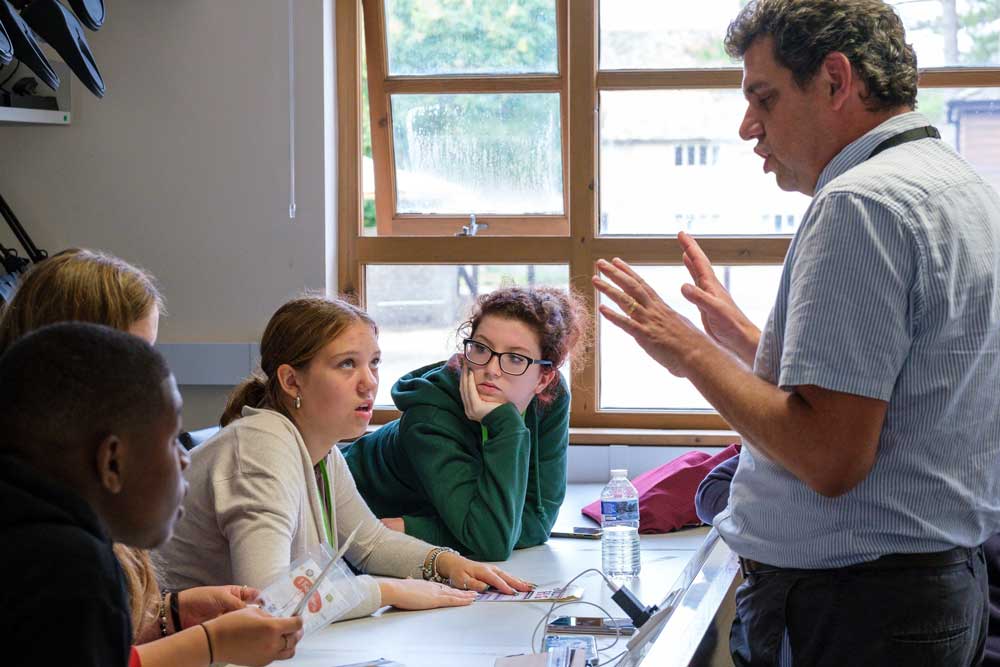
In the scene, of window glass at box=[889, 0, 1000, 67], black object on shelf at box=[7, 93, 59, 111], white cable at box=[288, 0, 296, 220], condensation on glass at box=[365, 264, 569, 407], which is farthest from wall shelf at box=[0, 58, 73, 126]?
window glass at box=[889, 0, 1000, 67]

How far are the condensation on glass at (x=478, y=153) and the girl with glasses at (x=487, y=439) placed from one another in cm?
113

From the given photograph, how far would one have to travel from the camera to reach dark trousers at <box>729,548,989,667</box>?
1.37 m

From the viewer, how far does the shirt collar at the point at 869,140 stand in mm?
1466

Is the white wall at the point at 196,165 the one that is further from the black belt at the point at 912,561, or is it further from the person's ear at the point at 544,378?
the black belt at the point at 912,561

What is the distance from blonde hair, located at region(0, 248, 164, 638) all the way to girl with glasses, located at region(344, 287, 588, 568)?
977 mm

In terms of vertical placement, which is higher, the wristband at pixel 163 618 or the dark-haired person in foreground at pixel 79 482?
the dark-haired person in foreground at pixel 79 482

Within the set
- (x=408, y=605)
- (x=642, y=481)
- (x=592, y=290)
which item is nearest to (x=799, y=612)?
(x=408, y=605)

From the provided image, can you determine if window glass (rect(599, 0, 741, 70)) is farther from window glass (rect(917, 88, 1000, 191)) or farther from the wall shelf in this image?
the wall shelf

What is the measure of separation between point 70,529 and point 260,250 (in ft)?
9.74

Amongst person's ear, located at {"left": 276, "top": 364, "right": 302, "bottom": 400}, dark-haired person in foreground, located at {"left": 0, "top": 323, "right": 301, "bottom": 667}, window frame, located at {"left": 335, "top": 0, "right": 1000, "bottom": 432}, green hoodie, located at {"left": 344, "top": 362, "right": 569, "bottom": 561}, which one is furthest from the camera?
window frame, located at {"left": 335, "top": 0, "right": 1000, "bottom": 432}

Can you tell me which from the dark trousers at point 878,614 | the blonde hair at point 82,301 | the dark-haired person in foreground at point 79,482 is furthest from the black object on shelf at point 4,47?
the dark trousers at point 878,614

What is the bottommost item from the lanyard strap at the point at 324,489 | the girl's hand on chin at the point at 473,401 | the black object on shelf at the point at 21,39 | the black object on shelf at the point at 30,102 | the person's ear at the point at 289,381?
the lanyard strap at the point at 324,489

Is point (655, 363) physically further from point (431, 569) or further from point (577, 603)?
point (577, 603)

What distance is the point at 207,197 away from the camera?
3898mm
